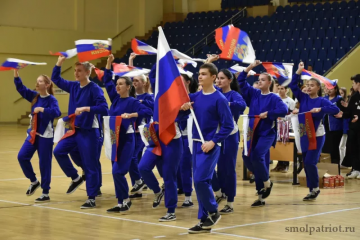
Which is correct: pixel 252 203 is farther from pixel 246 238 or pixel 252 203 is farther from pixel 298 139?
pixel 246 238

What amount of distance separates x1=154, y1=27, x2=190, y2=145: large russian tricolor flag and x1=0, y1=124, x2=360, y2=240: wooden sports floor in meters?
1.14

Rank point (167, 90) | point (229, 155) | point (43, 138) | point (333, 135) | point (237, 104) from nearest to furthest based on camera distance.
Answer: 1. point (167, 90)
2. point (229, 155)
3. point (237, 104)
4. point (43, 138)
5. point (333, 135)

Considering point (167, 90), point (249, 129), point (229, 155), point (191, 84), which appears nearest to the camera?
point (167, 90)

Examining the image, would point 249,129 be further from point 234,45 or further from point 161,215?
point 161,215

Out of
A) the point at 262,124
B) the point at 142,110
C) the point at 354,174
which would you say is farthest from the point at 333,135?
the point at 142,110

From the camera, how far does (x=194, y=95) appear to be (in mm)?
6484

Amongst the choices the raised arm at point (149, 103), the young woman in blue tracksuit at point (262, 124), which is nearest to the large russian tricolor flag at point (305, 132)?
the young woman in blue tracksuit at point (262, 124)

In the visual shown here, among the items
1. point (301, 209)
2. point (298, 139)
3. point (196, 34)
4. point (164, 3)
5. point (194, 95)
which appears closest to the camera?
point (194, 95)

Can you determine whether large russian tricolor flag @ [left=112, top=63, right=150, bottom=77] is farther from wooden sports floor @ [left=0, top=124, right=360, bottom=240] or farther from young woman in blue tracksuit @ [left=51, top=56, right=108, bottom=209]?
wooden sports floor @ [left=0, top=124, right=360, bottom=240]

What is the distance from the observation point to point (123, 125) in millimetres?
7703

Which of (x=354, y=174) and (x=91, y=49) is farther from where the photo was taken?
(x=354, y=174)

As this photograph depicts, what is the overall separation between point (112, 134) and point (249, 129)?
6.20 ft

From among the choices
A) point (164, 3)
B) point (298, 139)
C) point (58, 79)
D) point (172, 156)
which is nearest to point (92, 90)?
point (58, 79)

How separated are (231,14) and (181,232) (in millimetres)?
19389
